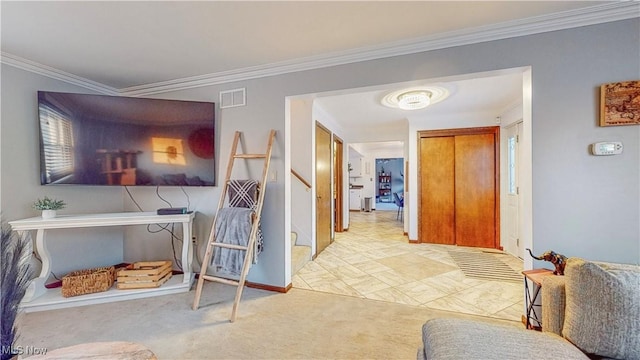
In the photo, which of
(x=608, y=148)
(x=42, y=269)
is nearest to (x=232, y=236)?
(x=42, y=269)

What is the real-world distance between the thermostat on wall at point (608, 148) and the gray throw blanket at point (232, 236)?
8.82 feet

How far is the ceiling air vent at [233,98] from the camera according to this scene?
2666 mm

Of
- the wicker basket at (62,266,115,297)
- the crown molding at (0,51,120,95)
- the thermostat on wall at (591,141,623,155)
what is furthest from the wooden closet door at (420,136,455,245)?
the crown molding at (0,51,120,95)

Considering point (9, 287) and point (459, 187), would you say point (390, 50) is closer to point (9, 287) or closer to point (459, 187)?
point (9, 287)

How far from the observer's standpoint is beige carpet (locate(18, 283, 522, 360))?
1.67 meters

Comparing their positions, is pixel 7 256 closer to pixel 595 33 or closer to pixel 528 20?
pixel 528 20

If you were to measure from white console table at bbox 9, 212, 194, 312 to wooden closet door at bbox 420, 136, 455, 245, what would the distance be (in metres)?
3.75

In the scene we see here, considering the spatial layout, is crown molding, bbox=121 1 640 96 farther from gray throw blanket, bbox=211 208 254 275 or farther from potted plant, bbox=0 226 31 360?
potted plant, bbox=0 226 31 360

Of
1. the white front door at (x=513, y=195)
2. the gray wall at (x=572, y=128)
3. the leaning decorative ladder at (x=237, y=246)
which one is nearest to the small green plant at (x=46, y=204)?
the gray wall at (x=572, y=128)

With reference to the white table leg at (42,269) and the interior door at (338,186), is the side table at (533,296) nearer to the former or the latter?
the interior door at (338,186)

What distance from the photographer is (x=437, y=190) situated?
4.36m

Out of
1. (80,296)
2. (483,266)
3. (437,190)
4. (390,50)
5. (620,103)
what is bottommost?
(483,266)

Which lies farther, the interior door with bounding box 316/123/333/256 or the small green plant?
the interior door with bounding box 316/123/333/256

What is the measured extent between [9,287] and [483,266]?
13.5ft
